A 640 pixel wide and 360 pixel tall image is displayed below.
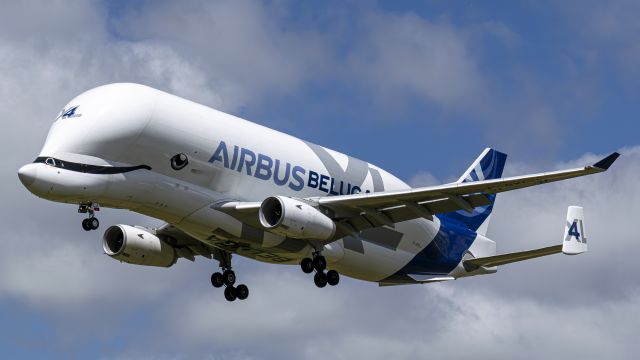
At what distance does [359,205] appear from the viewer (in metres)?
47.3

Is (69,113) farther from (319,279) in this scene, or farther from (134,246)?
(319,279)

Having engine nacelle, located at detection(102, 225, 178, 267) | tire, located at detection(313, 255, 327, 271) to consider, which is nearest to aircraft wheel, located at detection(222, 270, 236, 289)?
engine nacelle, located at detection(102, 225, 178, 267)

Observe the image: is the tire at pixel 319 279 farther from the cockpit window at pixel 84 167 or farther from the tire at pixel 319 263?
the cockpit window at pixel 84 167

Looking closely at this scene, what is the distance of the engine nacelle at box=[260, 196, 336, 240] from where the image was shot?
150ft

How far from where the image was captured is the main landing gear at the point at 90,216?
44469 millimetres

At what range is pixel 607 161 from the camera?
1604 inches

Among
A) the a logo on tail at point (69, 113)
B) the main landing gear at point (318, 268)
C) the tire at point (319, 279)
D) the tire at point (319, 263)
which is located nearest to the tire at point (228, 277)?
the main landing gear at point (318, 268)

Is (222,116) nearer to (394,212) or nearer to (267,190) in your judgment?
(267,190)

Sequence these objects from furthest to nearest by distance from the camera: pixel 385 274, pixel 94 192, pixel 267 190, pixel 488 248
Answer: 1. pixel 488 248
2. pixel 385 274
3. pixel 267 190
4. pixel 94 192

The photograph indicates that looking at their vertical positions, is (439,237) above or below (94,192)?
above

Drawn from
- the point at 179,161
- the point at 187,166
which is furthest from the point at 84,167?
the point at 187,166

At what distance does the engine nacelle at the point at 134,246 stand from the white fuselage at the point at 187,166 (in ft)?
13.0

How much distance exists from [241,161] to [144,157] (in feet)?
11.7

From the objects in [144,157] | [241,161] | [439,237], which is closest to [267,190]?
[241,161]
